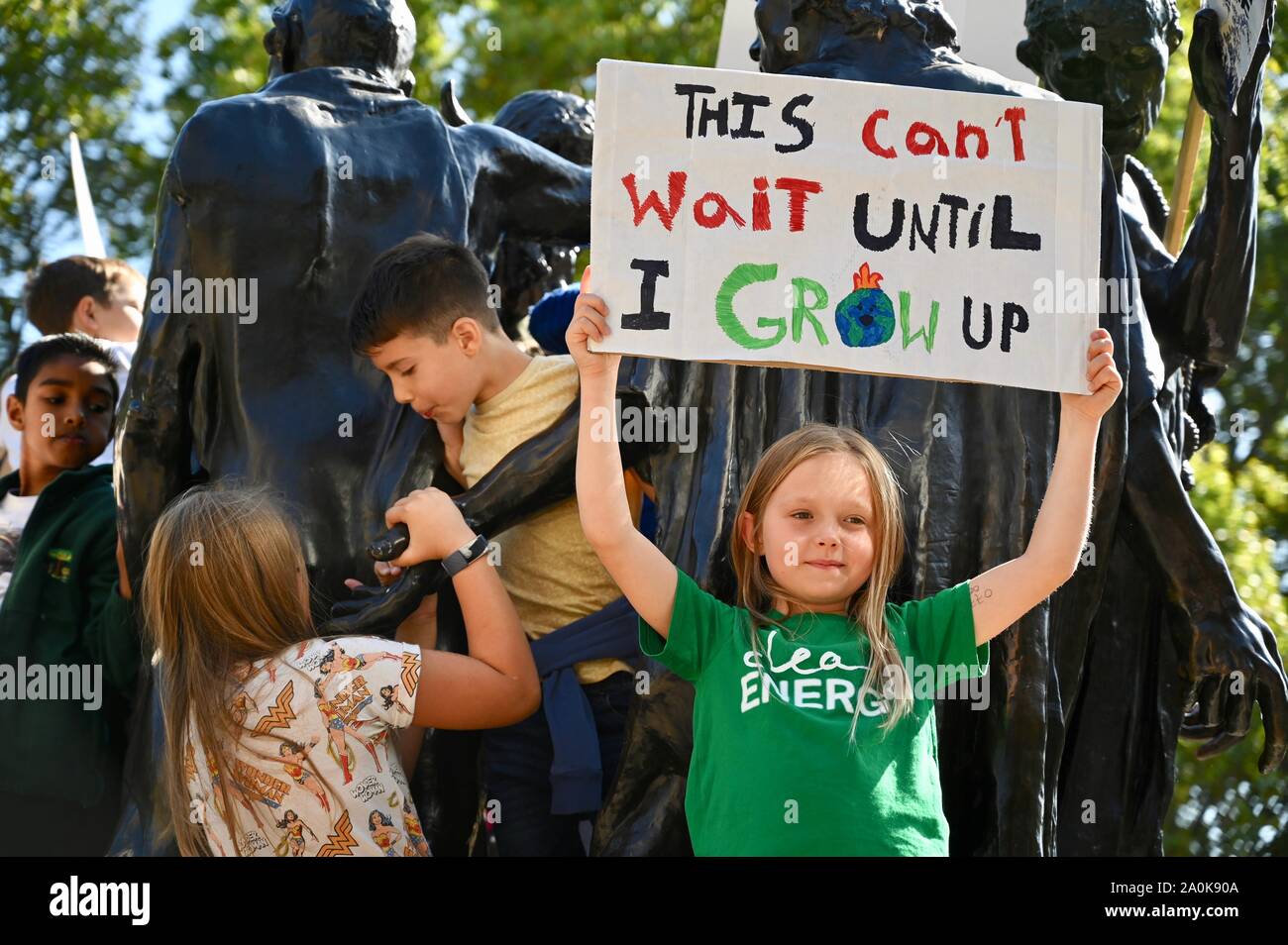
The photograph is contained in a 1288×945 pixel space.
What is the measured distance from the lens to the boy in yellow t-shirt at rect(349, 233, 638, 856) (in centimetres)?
443

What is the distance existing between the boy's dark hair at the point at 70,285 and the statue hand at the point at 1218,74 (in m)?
3.20

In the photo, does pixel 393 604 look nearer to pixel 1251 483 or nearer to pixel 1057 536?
→ pixel 1057 536

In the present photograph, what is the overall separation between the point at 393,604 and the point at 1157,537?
1704 mm

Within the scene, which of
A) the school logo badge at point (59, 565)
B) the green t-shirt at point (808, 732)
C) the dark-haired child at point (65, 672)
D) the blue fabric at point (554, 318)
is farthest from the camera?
the blue fabric at point (554, 318)

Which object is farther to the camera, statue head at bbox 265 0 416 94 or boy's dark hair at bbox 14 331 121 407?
boy's dark hair at bbox 14 331 121 407

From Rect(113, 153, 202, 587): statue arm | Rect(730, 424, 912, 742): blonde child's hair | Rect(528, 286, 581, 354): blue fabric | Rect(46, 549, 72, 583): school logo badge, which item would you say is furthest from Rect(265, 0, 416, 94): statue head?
Rect(730, 424, 912, 742): blonde child's hair

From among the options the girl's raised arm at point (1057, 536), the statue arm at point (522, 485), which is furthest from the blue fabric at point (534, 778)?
the girl's raised arm at point (1057, 536)

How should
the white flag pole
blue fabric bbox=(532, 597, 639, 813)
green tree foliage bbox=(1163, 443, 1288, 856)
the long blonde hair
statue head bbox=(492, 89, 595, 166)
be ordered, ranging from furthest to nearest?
green tree foliage bbox=(1163, 443, 1288, 856), the white flag pole, statue head bbox=(492, 89, 595, 166), blue fabric bbox=(532, 597, 639, 813), the long blonde hair

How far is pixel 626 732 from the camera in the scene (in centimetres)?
439

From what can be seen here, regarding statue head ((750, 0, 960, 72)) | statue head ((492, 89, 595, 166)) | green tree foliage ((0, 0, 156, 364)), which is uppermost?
green tree foliage ((0, 0, 156, 364))

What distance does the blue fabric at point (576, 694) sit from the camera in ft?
14.4

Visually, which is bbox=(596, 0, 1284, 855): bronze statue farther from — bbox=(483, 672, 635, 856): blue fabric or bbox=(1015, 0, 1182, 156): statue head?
bbox=(1015, 0, 1182, 156): statue head

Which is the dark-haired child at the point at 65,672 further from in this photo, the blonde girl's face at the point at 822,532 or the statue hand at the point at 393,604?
the blonde girl's face at the point at 822,532

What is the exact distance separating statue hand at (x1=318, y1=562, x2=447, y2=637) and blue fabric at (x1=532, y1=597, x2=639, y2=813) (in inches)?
11.5
